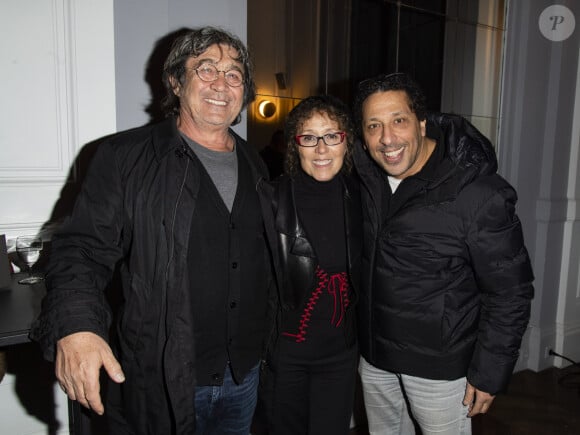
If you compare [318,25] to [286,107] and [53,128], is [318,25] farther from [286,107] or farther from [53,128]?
[53,128]

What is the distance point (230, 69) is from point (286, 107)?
1105 millimetres

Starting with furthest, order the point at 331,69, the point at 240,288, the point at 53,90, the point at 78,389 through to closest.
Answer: the point at 331,69 → the point at 53,90 → the point at 240,288 → the point at 78,389

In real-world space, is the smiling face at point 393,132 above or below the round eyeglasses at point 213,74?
below

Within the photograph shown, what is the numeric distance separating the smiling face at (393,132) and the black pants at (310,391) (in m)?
0.79

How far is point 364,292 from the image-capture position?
1.75 m

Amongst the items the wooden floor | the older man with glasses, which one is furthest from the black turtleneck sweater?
the wooden floor

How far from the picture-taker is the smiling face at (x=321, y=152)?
179 cm

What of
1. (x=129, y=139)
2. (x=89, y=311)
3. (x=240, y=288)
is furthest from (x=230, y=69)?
(x=89, y=311)

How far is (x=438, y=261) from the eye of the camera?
158cm

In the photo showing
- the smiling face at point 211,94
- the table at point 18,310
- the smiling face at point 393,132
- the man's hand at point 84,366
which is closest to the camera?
the man's hand at point 84,366

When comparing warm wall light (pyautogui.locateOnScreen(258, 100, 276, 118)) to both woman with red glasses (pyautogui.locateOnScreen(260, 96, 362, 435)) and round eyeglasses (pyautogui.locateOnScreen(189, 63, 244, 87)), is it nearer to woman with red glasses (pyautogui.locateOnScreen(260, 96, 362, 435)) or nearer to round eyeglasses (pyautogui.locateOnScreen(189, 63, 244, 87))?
woman with red glasses (pyautogui.locateOnScreen(260, 96, 362, 435))

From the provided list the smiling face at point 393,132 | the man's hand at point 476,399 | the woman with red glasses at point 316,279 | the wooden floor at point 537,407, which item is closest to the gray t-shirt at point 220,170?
the woman with red glasses at point 316,279

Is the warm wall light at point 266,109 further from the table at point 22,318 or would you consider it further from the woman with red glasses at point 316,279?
the table at point 22,318

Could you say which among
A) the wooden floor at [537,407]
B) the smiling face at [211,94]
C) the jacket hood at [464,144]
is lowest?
the wooden floor at [537,407]
